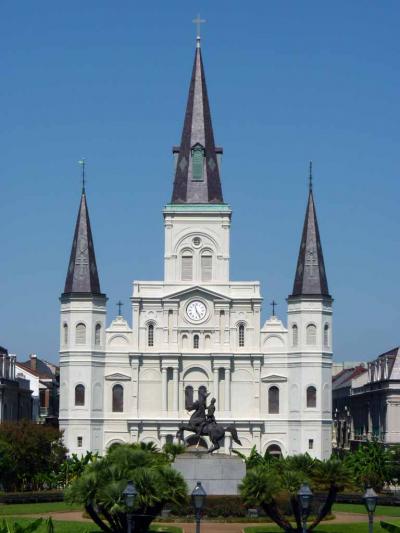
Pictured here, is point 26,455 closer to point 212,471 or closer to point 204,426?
point 204,426

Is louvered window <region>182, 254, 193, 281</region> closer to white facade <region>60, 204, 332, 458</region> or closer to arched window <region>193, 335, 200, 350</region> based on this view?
white facade <region>60, 204, 332, 458</region>

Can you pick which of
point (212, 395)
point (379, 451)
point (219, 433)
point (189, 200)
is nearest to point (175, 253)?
point (189, 200)

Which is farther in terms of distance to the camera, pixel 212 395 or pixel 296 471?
pixel 212 395

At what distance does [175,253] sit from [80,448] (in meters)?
18.2

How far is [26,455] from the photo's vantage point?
294 feet

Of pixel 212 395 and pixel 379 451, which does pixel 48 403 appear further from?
pixel 379 451

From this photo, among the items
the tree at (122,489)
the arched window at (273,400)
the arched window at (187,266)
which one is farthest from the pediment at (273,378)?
the tree at (122,489)

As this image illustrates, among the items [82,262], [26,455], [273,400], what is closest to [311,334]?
[273,400]

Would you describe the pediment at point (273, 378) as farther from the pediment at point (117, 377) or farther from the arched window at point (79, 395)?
the arched window at point (79, 395)

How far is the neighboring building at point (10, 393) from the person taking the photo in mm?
113188

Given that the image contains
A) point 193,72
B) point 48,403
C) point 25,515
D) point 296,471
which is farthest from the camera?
point 48,403

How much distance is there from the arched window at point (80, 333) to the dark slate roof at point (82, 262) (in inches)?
111

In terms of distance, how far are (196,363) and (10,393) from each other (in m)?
16.2

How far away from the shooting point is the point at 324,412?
113125 millimetres
